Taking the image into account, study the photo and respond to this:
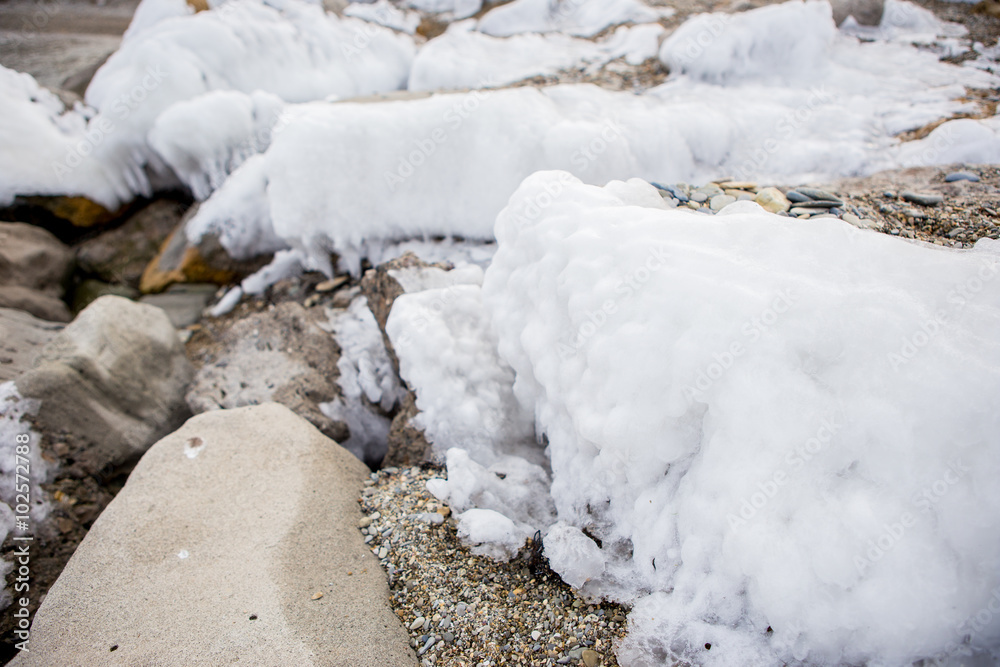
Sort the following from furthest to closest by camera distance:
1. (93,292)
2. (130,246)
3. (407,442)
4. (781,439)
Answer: (130,246), (93,292), (407,442), (781,439)

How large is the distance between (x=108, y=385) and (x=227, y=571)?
73.3 inches

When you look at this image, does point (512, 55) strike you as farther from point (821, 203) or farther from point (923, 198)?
point (923, 198)

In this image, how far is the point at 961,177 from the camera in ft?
10.2

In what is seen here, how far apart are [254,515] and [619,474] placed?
1584 millimetres

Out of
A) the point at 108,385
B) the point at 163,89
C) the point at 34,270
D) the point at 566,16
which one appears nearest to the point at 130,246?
the point at 34,270

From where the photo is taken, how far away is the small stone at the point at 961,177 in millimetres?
3076

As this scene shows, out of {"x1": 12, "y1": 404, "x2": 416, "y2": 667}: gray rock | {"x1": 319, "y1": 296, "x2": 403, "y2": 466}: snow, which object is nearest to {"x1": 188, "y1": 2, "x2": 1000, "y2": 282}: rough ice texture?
{"x1": 319, "y1": 296, "x2": 403, "y2": 466}: snow

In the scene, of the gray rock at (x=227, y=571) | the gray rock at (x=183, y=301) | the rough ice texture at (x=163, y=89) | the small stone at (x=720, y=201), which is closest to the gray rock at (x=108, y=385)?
the gray rock at (x=227, y=571)

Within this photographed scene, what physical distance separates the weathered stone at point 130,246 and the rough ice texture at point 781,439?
5.24 metres

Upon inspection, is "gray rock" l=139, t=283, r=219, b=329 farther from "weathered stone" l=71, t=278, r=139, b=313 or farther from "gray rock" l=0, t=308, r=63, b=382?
"gray rock" l=0, t=308, r=63, b=382

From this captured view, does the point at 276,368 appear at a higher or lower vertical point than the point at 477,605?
lower

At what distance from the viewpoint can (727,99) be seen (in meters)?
4.99

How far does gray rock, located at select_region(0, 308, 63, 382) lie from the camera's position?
3045mm

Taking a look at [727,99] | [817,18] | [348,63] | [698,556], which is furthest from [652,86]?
[698,556]
